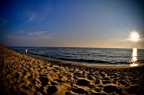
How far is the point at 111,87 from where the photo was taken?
4.59 metres

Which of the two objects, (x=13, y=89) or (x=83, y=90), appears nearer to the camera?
(x=13, y=89)

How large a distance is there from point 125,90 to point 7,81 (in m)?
4.08

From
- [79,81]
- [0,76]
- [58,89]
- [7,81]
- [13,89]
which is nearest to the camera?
[13,89]

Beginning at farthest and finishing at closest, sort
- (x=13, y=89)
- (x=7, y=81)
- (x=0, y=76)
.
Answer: (x=0, y=76)
(x=7, y=81)
(x=13, y=89)

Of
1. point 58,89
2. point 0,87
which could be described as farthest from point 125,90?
point 0,87

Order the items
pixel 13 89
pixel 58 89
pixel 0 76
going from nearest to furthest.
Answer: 1. pixel 13 89
2. pixel 58 89
3. pixel 0 76

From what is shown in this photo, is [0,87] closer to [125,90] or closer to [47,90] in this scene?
[47,90]

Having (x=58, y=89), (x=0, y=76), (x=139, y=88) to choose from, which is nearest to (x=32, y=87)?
(x=58, y=89)

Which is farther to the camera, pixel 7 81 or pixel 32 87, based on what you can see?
pixel 7 81

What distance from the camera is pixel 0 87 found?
391 centimetres

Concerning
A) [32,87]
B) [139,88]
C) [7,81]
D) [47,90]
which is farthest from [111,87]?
[7,81]

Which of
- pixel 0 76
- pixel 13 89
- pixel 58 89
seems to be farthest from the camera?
Answer: pixel 0 76

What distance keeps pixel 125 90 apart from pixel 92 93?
1.22 m

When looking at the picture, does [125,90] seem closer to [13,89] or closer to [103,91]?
[103,91]
